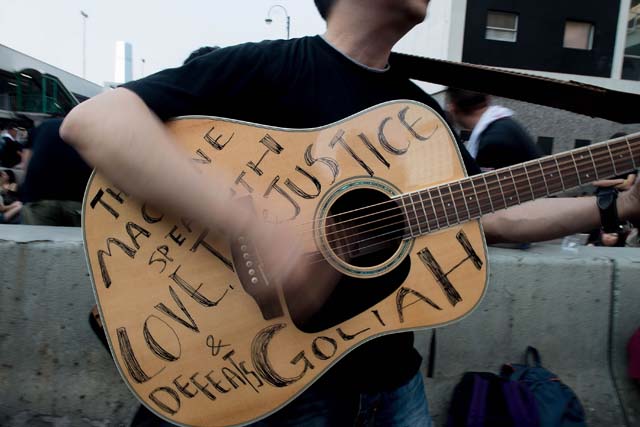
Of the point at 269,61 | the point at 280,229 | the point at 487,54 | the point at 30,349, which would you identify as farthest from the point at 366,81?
the point at 487,54

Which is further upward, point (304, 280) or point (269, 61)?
point (269, 61)

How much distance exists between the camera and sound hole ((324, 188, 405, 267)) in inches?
46.4

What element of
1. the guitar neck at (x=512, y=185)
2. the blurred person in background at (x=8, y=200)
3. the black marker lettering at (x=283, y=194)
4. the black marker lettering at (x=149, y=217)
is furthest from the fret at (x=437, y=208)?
the blurred person in background at (x=8, y=200)

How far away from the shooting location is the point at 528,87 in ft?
4.88

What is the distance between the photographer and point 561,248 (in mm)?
2600

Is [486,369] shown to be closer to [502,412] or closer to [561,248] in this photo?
[502,412]

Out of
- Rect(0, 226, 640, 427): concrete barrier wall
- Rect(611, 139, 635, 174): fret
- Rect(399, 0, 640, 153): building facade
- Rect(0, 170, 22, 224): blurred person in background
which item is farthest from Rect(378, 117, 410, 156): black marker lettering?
Rect(399, 0, 640, 153): building facade

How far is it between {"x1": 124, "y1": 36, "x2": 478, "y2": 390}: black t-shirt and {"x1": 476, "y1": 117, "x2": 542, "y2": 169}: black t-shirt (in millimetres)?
2318

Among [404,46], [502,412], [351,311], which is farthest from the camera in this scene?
[404,46]

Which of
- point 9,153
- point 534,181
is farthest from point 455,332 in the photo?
point 9,153

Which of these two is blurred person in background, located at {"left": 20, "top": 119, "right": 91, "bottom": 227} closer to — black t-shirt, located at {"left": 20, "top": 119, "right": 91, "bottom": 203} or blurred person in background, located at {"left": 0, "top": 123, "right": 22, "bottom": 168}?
black t-shirt, located at {"left": 20, "top": 119, "right": 91, "bottom": 203}

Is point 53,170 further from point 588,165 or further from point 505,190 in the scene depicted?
point 588,165

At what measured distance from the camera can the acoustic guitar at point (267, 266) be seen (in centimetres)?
102

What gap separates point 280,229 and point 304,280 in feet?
0.46
